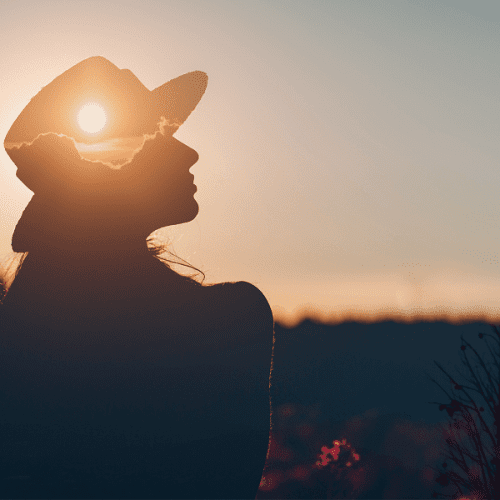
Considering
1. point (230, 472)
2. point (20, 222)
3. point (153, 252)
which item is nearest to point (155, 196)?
point (153, 252)

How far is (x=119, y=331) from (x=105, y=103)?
2.15 meters

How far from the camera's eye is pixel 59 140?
4.05 meters

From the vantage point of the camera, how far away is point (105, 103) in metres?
4.34

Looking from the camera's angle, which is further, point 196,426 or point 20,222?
point 20,222

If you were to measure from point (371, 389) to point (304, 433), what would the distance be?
19.2 metres

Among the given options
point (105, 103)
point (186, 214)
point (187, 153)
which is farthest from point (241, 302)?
point (105, 103)

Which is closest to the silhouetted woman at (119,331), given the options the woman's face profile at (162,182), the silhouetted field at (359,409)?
the woman's face profile at (162,182)

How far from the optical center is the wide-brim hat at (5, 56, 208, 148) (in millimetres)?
4281

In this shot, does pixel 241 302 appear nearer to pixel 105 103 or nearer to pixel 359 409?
pixel 105 103

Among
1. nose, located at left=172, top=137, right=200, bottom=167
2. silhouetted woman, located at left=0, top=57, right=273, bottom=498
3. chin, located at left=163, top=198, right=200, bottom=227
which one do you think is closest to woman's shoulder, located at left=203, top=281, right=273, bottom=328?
silhouetted woman, located at left=0, top=57, right=273, bottom=498

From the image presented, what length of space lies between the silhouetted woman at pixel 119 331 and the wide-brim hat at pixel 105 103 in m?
0.01

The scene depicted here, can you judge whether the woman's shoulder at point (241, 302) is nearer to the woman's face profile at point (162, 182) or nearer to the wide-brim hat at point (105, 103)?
the woman's face profile at point (162, 182)

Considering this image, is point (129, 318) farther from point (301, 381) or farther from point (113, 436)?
point (301, 381)

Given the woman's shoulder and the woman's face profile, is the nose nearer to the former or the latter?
the woman's face profile
